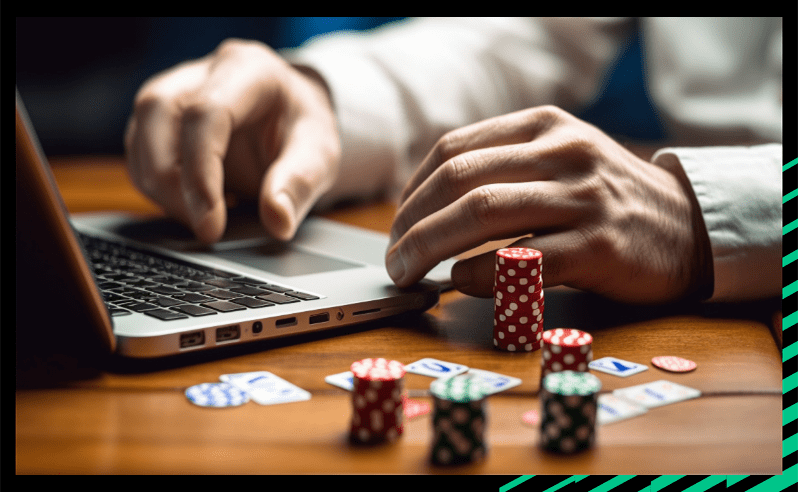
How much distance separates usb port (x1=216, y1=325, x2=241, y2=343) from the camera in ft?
2.63

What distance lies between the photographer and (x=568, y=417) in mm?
602

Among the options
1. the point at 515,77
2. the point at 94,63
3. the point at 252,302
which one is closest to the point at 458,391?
the point at 252,302

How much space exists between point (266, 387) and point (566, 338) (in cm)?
30

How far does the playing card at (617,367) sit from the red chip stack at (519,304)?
0.28 feet

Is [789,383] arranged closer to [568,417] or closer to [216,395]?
[568,417]

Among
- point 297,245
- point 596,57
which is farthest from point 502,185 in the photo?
point 596,57

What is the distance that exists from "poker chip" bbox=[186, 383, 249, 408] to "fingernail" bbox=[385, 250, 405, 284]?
317mm

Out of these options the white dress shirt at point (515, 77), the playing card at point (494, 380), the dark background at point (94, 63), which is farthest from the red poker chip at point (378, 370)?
the dark background at point (94, 63)

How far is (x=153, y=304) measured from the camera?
2.82ft

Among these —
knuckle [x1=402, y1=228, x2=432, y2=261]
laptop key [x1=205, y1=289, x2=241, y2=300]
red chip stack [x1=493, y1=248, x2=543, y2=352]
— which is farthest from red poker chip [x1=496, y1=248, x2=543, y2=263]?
laptop key [x1=205, y1=289, x2=241, y2=300]

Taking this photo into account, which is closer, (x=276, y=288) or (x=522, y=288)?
(x=522, y=288)

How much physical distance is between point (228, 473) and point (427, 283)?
487mm

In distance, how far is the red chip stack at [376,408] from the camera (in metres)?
0.62

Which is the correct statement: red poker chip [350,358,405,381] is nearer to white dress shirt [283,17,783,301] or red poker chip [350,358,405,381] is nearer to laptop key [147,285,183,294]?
laptop key [147,285,183,294]
